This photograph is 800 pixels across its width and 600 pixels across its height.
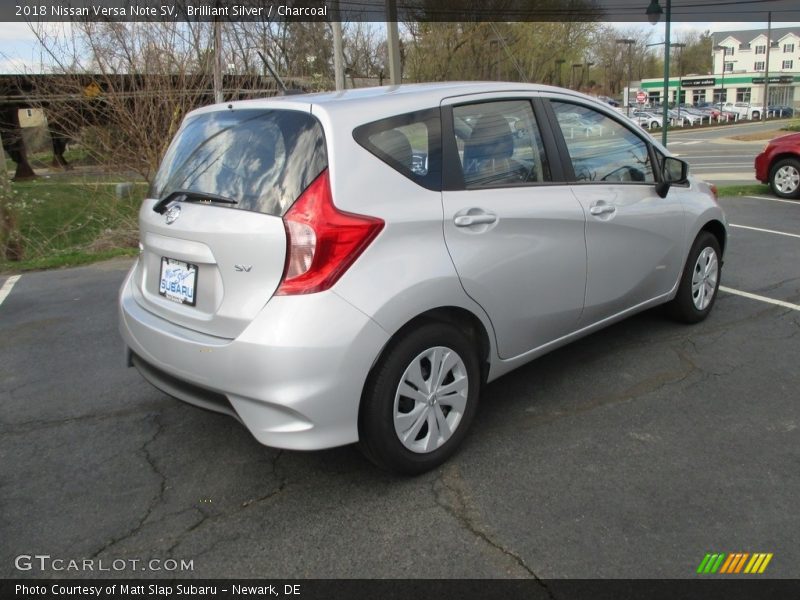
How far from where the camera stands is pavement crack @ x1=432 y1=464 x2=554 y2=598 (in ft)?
7.91

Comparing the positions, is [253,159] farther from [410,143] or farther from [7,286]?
[7,286]

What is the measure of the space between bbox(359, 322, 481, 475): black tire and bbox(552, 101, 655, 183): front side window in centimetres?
135

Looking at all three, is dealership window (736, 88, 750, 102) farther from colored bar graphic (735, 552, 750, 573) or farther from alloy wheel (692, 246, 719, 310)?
colored bar graphic (735, 552, 750, 573)

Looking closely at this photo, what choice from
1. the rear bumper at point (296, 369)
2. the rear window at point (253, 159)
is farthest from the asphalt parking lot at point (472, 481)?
the rear window at point (253, 159)

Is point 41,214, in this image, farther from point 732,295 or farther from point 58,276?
point 732,295

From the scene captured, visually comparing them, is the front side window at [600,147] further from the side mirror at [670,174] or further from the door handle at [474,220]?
the door handle at [474,220]

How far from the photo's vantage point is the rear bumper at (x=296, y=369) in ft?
8.19

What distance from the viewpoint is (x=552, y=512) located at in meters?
2.69

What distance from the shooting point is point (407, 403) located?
2.82 meters

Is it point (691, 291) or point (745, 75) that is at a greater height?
point (745, 75)

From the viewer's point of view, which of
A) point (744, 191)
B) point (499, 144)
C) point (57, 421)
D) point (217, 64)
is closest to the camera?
point (499, 144)

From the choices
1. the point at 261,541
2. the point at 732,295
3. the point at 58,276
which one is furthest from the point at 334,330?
the point at 58,276

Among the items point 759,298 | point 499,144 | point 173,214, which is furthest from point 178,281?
point 759,298

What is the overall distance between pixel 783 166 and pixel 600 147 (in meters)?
8.73
